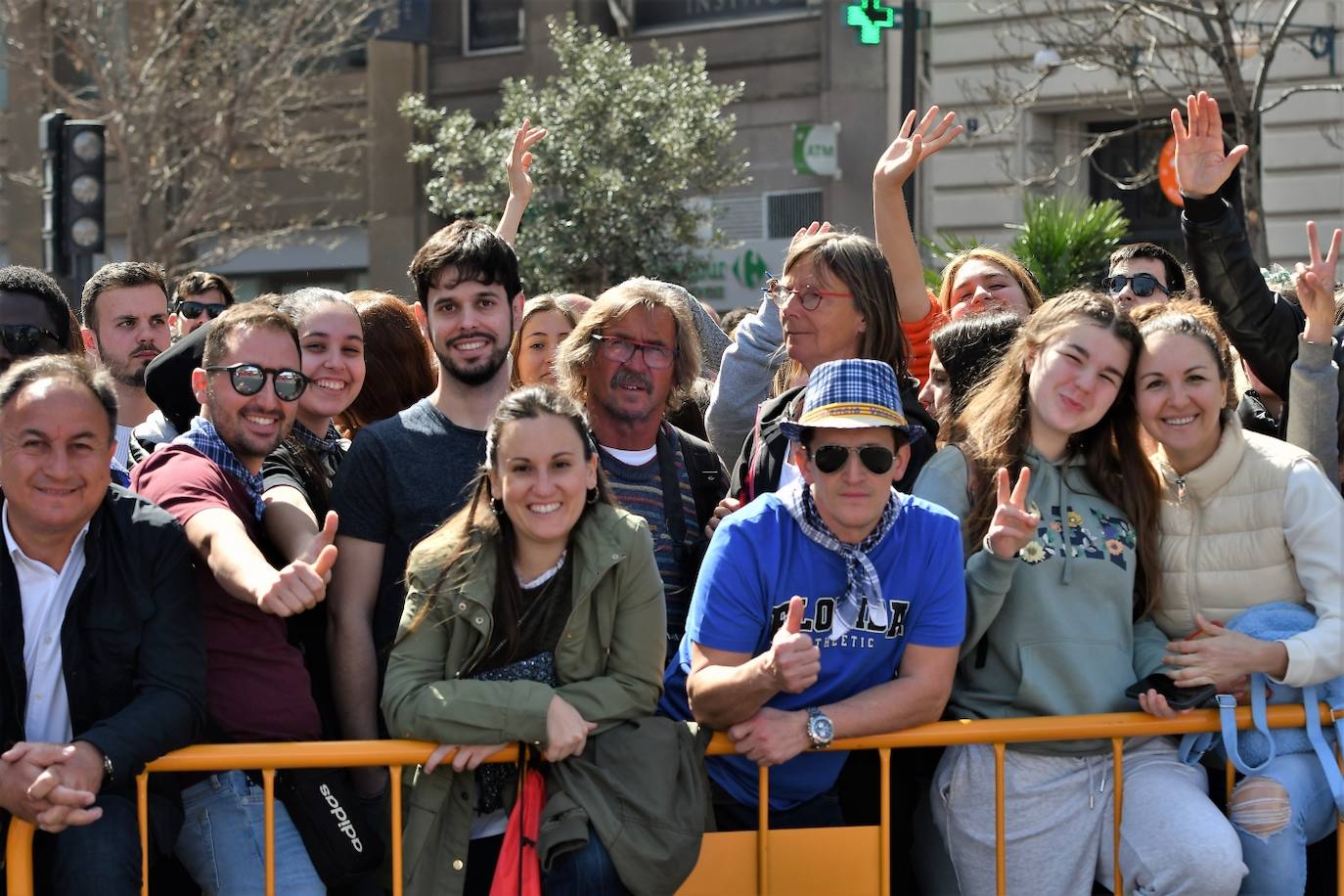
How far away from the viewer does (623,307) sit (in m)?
4.86

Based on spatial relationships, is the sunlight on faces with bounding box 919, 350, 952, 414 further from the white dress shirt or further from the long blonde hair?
the white dress shirt

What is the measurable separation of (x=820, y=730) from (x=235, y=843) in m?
1.48

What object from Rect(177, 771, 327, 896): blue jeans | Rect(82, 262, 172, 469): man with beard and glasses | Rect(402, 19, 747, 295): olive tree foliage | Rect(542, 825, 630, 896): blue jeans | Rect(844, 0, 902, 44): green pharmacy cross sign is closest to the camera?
Rect(542, 825, 630, 896): blue jeans

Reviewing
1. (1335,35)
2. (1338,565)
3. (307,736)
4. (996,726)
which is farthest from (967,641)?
(1335,35)

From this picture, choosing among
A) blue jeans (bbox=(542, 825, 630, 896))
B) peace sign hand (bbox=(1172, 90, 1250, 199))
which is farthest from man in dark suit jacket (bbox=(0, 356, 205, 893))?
peace sign hand (bbox=(1172, 90, 1250, 199))

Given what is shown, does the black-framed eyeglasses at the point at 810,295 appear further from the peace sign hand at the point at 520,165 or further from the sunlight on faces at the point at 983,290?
the peace sign hand at the point at 520,165

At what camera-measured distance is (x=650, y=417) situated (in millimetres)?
4785

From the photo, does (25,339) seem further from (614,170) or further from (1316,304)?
(614,170)

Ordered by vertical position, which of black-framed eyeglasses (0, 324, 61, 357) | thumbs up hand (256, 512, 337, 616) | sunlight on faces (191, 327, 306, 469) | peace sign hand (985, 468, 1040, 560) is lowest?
thumbs up hand (256, 512, 337, 616)

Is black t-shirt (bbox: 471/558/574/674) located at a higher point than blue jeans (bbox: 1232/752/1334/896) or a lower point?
higher

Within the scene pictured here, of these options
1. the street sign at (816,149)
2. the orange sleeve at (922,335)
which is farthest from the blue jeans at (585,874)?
the street sign at (816,149)

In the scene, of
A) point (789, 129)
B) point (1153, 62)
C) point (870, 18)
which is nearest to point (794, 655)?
point (870, 18)

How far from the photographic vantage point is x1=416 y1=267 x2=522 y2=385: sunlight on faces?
15.0 ft

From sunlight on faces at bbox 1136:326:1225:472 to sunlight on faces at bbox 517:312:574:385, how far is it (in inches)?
102
